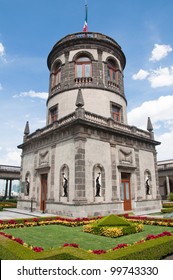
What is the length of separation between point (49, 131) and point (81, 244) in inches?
498

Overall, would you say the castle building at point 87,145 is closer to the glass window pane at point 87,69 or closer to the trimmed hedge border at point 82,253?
the glass window pane at point 87,69

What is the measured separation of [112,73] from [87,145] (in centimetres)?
1093

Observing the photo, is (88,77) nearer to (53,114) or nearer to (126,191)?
(53,114)

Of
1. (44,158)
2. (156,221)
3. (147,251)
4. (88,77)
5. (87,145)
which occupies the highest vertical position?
(88,77)

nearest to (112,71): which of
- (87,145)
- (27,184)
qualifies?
(87,145)

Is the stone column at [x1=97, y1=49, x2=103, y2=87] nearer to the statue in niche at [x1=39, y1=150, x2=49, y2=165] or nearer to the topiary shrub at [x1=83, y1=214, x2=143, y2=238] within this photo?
the statue in niche at [x1=39, y1=150, x2=49, y2=165]

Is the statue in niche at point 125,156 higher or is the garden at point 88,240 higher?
the statue in niche at point 125,156

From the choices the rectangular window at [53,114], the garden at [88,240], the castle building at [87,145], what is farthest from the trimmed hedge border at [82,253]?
the rectangular window at [53,114]

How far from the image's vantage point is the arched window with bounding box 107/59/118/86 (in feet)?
77.4

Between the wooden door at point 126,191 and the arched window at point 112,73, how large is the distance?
10003 millimetres

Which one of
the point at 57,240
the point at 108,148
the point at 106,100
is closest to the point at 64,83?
the point at 106,100

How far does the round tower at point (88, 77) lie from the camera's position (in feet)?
71.8

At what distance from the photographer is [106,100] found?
22172 millimetres

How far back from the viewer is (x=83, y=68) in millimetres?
22703
